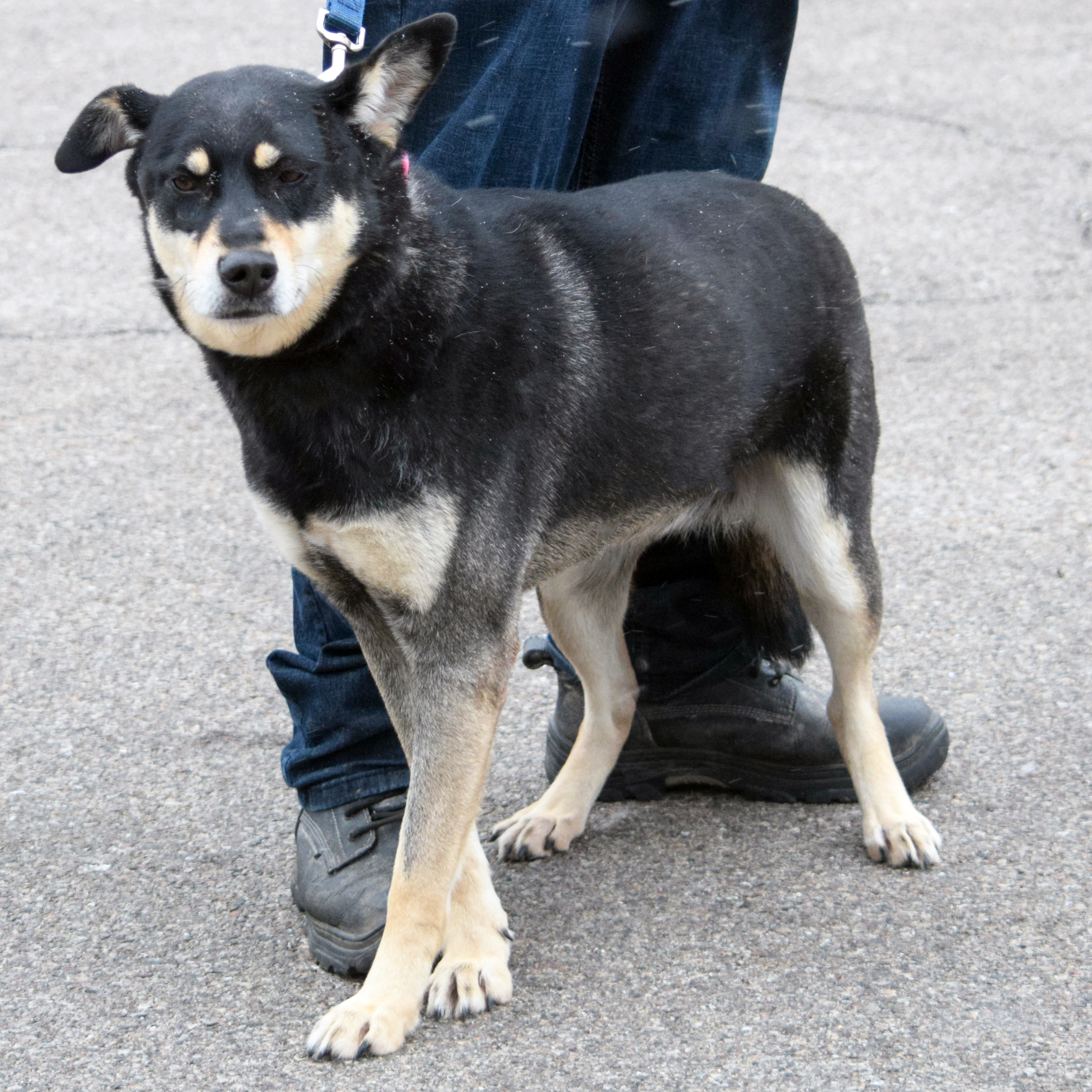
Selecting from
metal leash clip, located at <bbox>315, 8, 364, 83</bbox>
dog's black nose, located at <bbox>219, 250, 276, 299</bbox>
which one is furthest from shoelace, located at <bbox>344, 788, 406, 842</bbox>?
metal leash clip, located at <bbox>315, 8, 364, 83</bbox>

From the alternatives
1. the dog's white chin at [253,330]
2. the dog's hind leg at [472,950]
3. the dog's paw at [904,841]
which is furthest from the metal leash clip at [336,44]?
the dog's paw at [904,841]

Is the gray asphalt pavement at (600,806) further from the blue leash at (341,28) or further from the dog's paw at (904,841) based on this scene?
the blue leash at (341,28)

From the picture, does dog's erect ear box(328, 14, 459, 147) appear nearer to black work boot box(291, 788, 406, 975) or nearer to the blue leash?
the blue leash

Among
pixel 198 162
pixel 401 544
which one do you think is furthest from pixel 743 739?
pixel 198 162

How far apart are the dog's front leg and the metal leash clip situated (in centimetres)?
99

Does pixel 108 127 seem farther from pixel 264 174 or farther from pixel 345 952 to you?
pixel 345 952

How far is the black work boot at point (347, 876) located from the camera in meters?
2.51

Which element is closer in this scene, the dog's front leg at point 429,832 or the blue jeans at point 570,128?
the dog's front leg at point 429,832

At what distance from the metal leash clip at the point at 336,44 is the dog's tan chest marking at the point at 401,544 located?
74 cm

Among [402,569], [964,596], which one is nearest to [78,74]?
[964,596]

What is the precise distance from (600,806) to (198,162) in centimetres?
159

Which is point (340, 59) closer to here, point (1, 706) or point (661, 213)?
point (661, 213)

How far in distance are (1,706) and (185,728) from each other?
1.51 feet

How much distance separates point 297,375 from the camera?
2250 millimetres
